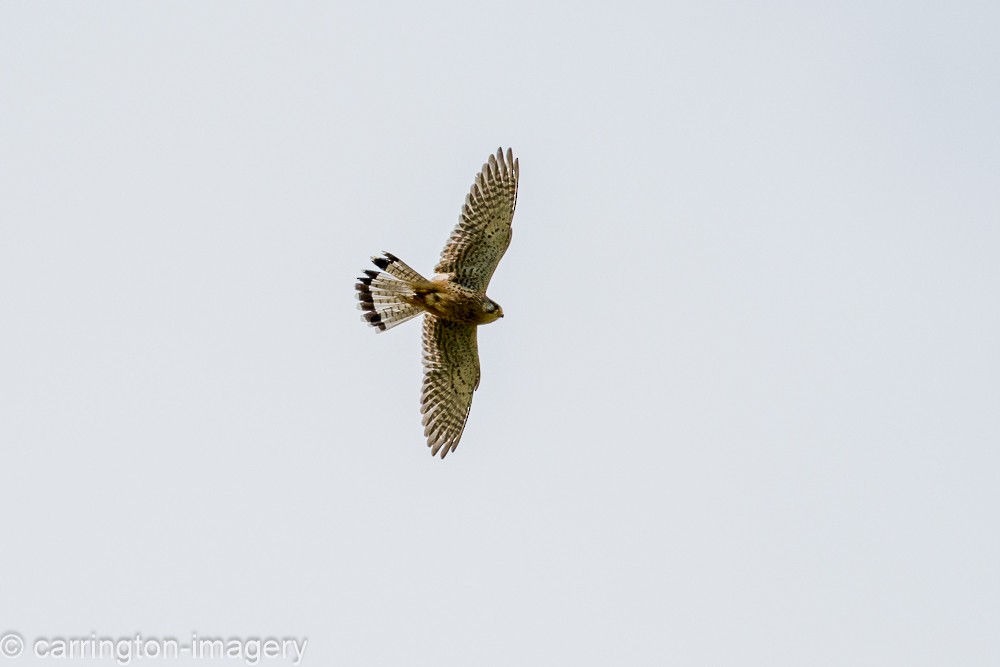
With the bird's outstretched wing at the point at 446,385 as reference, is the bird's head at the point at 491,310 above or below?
above

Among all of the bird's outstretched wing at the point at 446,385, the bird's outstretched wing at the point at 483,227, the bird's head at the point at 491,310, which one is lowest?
the bird's outstretched wing at the point at 446,385

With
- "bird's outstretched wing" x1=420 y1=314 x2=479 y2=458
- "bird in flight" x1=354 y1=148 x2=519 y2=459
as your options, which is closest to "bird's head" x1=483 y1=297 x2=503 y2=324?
"bird in flight" x1=354 y1=148 x2=519 y2=459

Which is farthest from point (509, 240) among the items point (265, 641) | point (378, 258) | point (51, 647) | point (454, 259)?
point (51, 647)

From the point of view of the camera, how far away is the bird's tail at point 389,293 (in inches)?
617

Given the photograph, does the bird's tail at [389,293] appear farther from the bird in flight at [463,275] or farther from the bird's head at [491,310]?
the bird's head at [491,310]

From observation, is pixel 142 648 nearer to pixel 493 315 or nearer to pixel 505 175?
pixel 493 315

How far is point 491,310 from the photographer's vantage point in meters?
15.9

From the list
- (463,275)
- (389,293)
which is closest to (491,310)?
(463,275)

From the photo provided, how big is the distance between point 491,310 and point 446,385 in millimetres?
1699

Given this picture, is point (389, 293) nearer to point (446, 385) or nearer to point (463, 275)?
point (463, 275)

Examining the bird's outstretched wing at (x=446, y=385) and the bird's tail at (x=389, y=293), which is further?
the bird's outstretched wing at (x=446, y=385)

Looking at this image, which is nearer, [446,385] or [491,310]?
[491,310]

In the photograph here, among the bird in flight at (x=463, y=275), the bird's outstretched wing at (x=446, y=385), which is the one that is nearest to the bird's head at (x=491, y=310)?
the bird in flight at (x=463, y=275)

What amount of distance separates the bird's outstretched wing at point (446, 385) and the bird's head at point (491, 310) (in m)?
0.81
